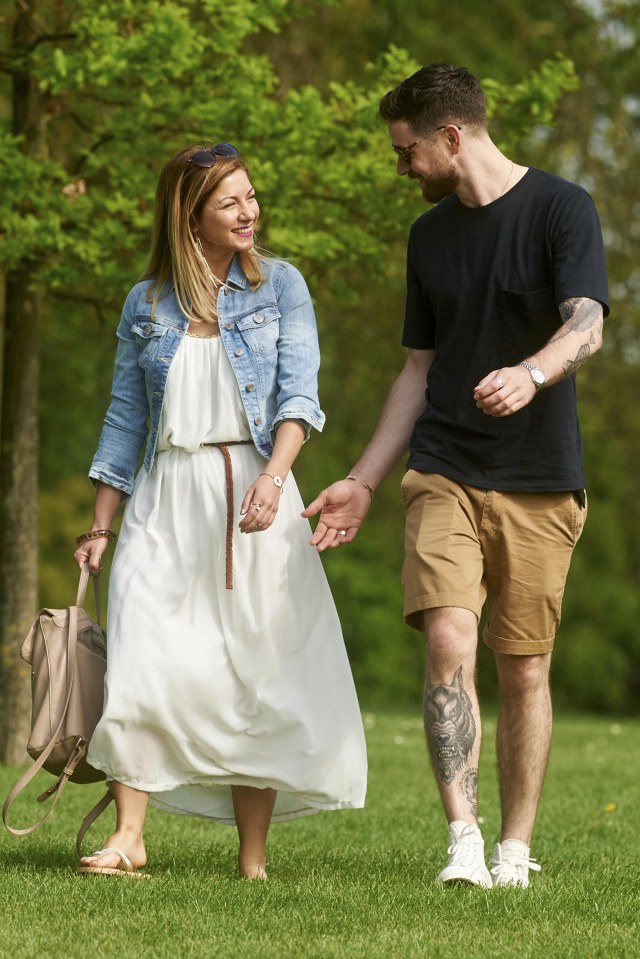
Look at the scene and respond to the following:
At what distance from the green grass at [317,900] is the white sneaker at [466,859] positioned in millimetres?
64

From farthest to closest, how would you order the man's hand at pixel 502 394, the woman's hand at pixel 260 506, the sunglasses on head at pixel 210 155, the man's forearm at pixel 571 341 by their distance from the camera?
1. the sunglasses on head at pixel 210 155
2. the woman's hand at pixel 260 506
3. the man's forearm at pixel 571 341
4. the man's hand at pixel 502 394

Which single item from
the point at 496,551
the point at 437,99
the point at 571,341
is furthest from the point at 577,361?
the point at 437,99

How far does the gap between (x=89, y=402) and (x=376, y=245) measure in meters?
9.42

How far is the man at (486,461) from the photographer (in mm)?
4500

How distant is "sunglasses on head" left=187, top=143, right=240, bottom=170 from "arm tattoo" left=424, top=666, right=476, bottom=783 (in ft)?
5.93

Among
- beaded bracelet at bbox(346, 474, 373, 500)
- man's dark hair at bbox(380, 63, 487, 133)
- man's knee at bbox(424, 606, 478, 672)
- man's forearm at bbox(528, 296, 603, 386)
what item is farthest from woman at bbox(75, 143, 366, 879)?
man's forearm at bbox(528, 296, 603, 386)

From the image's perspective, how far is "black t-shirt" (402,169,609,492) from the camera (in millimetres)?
4570

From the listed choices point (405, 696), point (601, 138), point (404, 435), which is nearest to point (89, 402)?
point (601, 138)

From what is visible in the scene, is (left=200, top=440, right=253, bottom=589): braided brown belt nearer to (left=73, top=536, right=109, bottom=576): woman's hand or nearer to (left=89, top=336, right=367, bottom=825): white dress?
(left=89, top=336, right=367, bottom=825): white dress

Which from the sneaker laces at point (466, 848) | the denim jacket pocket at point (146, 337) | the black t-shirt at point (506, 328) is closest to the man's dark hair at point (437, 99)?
the black t-shirt at point (506, 328)

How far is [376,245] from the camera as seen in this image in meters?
8.80

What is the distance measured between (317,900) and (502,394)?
1516mm

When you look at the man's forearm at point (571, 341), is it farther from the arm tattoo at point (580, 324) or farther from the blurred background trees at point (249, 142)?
the blurred background trees at point (249, 142)

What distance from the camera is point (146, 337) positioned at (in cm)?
475
